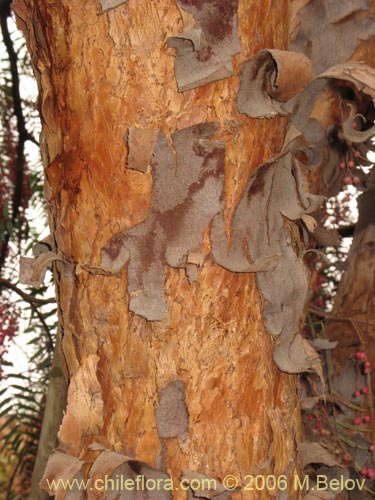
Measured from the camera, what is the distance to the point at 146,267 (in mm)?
421

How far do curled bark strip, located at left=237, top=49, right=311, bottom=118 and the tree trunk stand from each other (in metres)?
0.01

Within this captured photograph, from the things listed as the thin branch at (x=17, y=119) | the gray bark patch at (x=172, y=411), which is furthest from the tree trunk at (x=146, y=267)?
the thin branch at (x=17, y=119)

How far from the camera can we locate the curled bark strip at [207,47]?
1.34ft

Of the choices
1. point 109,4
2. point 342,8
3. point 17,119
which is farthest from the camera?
point 17,119

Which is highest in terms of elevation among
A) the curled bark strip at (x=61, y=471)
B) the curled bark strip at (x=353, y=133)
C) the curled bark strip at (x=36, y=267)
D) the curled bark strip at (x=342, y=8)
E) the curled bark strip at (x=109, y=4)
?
the curled bark strip at (x=342, y=8)

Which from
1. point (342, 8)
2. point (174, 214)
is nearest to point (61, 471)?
point (174, 214)

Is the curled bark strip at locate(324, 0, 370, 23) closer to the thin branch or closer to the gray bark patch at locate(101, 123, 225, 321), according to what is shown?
the gray bark patch at locate(101, 123, 225, 321)

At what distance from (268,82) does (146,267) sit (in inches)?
5.7

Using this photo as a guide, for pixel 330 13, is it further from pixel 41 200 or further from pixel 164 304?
pixel 41 200

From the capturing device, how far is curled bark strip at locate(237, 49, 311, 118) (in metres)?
0.40

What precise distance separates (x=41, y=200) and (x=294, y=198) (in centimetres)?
71

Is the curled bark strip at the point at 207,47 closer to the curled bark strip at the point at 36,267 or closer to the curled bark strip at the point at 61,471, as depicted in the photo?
the curled bark strip at the point at 36,267

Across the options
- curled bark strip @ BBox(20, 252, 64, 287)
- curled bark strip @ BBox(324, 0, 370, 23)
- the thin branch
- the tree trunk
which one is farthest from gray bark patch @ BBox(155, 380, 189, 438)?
the thin branch

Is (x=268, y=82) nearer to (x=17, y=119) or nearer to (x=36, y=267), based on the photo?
(x=36, y=267)
